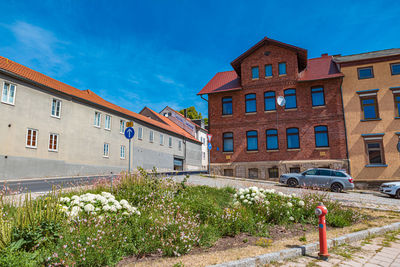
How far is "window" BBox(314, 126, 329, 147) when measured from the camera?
2178 centimetres

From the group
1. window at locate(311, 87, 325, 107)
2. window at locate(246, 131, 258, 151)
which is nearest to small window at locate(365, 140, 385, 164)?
window at locate(311, 87, 325, 107)

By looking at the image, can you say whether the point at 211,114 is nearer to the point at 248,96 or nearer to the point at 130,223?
the point at 248,96

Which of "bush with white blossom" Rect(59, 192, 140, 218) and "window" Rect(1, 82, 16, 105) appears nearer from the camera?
"bush with white blossom" Rect(59, 192, 140, 218)

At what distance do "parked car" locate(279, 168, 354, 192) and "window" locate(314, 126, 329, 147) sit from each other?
5202mm

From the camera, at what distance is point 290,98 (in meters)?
23.1

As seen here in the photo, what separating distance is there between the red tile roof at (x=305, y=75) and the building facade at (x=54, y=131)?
12.0 m

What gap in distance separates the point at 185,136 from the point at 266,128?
26122 mm

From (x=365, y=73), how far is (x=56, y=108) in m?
27.3

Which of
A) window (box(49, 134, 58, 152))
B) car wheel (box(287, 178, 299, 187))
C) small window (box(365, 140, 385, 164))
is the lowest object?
car wheel (box(287, 178, 299, 187))

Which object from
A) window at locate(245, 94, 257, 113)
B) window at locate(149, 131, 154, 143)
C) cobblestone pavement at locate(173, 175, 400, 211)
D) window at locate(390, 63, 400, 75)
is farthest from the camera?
window at locate(149, 131, 154, 143)

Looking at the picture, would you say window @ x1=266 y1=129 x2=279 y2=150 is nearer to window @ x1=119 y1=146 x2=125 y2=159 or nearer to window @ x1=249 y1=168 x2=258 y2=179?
window @ x1=249 y1=168 x2=258 y2=179

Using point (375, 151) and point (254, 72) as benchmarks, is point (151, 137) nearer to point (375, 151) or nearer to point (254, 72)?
point (254, 72)

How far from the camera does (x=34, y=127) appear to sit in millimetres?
A: 21516

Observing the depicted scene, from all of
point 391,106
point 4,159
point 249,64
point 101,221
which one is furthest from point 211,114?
point 101,221
